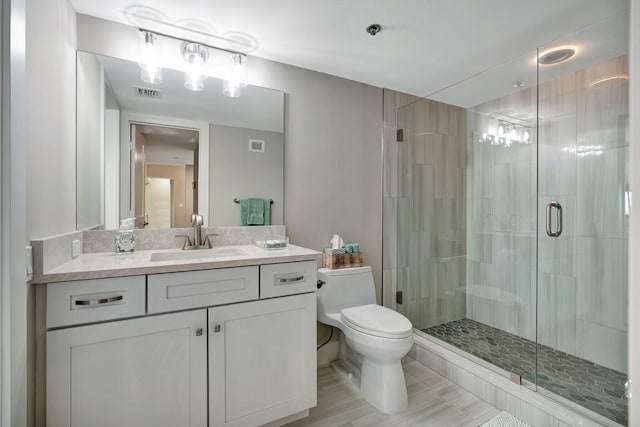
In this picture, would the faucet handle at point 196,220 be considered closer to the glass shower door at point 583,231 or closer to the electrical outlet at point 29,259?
the electrical outlet at point 29,259

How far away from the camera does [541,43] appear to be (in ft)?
6.04

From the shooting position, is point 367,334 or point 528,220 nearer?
point 367,334

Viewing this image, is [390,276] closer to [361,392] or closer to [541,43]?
[361,392]

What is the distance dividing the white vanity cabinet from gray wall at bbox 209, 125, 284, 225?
0.65 meters

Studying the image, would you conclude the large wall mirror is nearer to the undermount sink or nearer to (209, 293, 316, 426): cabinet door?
the undermount sink

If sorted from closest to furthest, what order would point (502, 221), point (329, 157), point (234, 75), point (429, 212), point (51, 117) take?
1. point (51, 117)
2. point (234, 75)
3. point (329, 157)
4. point (502, 221)
5. point (429, 212)

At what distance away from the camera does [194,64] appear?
1.82 meters

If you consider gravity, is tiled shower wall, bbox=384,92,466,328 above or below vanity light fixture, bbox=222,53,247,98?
below

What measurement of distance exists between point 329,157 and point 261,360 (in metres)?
1.49

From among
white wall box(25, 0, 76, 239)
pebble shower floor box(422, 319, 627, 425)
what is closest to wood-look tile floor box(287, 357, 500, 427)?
pebble shower floor box(422, 319, 627, 425)

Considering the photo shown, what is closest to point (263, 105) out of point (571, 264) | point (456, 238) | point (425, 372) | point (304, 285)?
point (304, 285)

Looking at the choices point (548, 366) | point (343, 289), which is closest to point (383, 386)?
point (343, 289)

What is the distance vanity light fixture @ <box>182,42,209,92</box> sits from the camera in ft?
5.90

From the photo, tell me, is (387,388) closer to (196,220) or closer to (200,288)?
(200,288)
